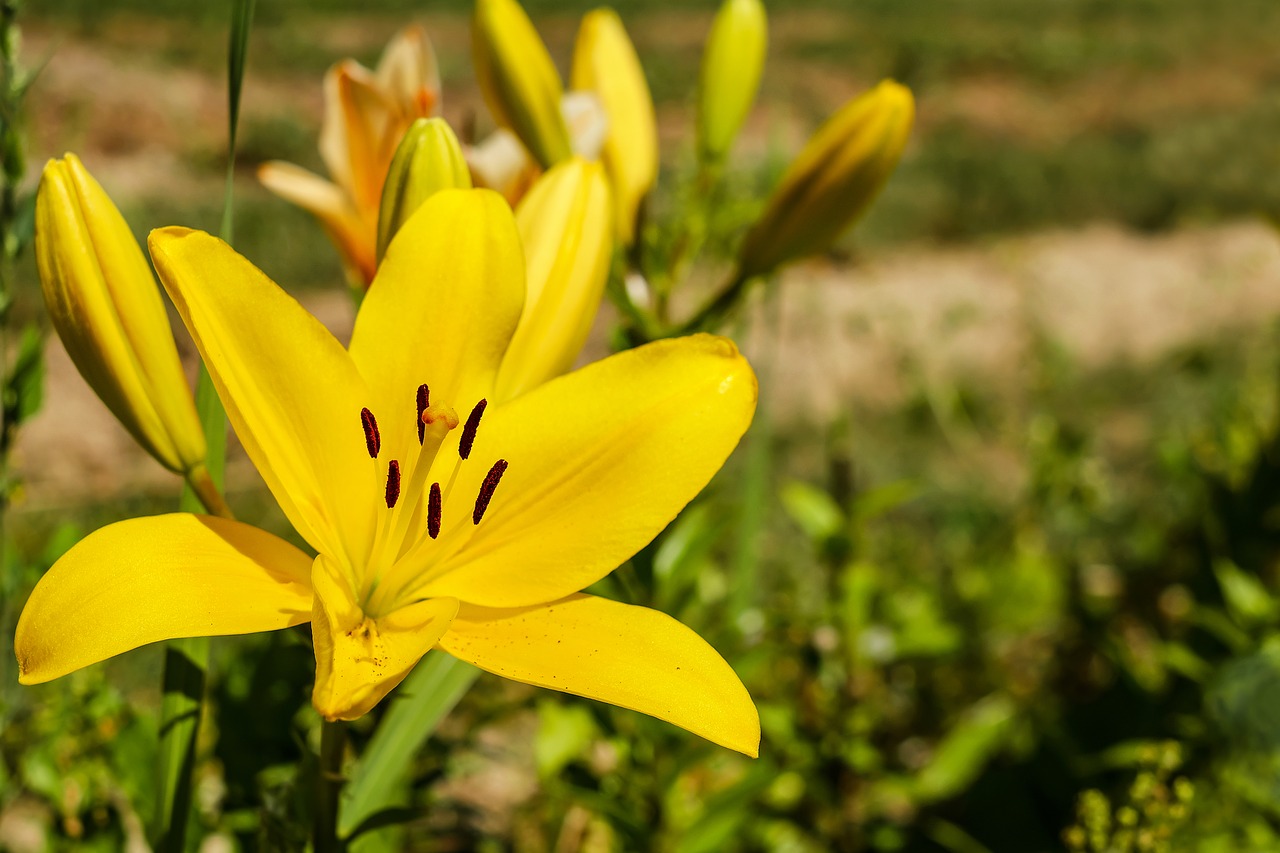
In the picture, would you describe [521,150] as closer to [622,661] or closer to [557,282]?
[557,282]

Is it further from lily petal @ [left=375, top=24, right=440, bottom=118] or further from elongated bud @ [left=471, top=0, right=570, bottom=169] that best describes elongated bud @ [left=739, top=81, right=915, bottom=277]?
lily petal @ [left=375, top=24, right=440, bottom=118]

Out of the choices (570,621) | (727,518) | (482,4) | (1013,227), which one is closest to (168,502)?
(727,518)

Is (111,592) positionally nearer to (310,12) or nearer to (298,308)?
(298,308)

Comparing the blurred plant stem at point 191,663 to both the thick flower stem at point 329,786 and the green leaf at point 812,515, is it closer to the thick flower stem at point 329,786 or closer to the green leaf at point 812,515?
the thick flower stem at point 329,786

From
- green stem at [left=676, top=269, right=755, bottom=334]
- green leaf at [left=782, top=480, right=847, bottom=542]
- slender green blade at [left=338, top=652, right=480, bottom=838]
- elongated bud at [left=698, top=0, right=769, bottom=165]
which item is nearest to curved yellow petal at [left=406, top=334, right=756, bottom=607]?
slender green blade at [left=338, top=652, right=480, bottom=838]

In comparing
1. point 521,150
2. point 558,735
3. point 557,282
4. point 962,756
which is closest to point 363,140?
point 521,150

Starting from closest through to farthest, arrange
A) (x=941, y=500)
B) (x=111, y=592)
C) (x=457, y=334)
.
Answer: (x=111, y=592) < (x=457, y=334) < (x=941, y=500)
